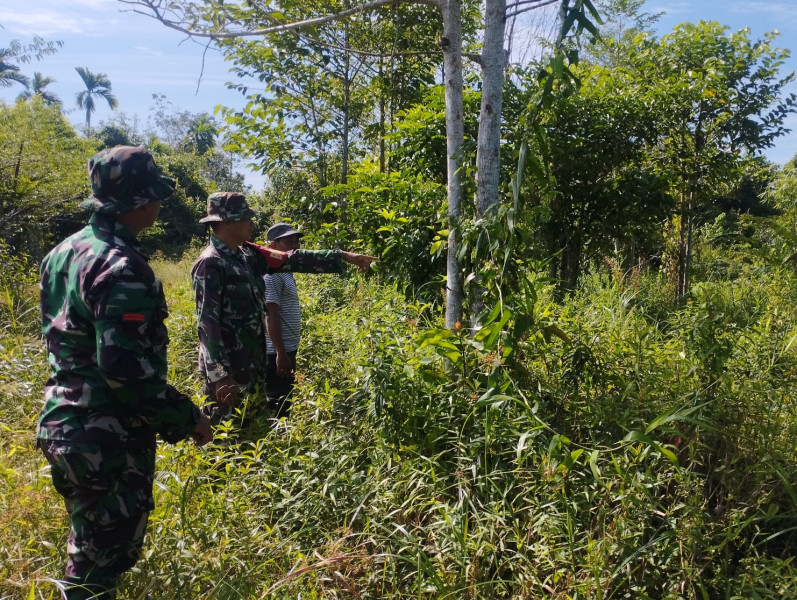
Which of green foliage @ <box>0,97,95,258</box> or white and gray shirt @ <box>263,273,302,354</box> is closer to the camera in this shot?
white and gray shirt @ <box>263,273,302,354</box>

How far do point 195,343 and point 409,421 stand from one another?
324 cm

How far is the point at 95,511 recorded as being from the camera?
75.7 inches

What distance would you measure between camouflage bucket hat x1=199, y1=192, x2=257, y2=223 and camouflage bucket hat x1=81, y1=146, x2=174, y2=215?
3.29 feet

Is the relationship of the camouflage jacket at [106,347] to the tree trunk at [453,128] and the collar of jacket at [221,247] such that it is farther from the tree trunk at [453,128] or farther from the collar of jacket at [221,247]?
the tree trunk at [453,128]

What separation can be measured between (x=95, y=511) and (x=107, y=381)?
46 centimetres

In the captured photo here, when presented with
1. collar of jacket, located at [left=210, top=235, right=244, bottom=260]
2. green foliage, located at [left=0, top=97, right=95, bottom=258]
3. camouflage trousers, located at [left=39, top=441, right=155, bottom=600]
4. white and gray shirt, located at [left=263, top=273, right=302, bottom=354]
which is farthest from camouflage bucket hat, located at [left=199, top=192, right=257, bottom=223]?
green foliage, located at [left=0, top=97, right=95, bottom=258]

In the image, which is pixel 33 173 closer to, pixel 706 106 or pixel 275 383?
pixel 275 383

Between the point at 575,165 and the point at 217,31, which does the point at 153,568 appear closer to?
the point at 217,31

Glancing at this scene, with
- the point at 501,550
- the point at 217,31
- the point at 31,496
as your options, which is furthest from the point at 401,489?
the point at 217,31

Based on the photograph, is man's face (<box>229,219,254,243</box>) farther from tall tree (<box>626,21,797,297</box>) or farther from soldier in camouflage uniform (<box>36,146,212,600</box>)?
tall tree (<box>626,21,797,297</box>)

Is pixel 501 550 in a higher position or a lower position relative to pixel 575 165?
lower

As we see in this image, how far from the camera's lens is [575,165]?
598 cm

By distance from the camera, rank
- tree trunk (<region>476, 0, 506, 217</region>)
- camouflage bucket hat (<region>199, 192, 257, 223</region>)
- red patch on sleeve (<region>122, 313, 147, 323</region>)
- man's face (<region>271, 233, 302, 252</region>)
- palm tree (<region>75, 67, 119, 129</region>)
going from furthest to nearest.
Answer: palm tree (<region>75, 67, 119, 129</region>) → man's face (<region>271, 233, 302, 252</region>) → camouflage bucket hat (<region>199, 192, 257, 223</region>) → tree trunk (<region>476, 0, 506, 217</region>) → red patch on sleeve (<region>122, 313, 147, 323</region>)

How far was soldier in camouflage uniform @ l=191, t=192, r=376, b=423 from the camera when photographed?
303 centimetres
